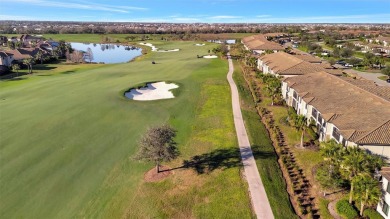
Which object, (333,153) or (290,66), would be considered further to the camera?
(290,66)

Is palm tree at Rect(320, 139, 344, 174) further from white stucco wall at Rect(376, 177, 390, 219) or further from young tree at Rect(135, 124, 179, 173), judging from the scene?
young tree at Rect(135, 124, 179, 173)

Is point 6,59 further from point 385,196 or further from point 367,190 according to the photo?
point 385,196

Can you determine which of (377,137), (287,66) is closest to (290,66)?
(287,66)

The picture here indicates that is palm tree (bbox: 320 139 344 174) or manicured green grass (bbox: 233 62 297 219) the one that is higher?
palm tree (bbox: 320 139 344 174)

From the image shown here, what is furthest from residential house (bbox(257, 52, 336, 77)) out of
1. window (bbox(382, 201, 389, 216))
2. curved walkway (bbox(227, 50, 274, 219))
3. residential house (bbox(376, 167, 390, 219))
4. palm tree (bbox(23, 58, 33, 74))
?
palm tree (bbox(23, 58, 33, 74))

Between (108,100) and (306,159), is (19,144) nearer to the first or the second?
(108,100)
